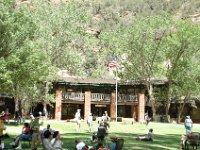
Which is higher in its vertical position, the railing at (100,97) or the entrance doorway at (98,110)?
the railing at (100,97)

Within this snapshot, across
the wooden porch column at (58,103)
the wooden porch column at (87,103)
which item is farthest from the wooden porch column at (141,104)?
the wooden porch column at (58,103)

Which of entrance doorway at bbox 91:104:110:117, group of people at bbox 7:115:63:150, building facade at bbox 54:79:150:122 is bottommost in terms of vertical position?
group of people at bbox 7:115:63:150

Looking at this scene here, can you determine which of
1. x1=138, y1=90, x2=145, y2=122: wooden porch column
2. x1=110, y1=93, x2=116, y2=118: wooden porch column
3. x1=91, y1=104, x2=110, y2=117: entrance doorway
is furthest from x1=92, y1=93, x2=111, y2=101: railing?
x1=138, y1=90, x2=145, y2=122: wooden porch column

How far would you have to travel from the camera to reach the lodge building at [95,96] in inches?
2312

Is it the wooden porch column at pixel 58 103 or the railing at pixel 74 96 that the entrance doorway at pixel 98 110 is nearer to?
the railing at pixel 74 96

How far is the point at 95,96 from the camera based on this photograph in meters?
61.1

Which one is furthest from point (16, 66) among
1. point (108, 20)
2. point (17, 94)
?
point (108, 20)

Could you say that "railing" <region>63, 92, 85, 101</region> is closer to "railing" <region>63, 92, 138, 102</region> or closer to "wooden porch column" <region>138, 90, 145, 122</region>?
"railing" <region>63, 92, 138, 102</region>

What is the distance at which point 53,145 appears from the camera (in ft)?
50.9

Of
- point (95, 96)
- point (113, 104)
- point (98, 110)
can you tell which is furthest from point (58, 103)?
point (98, 110)

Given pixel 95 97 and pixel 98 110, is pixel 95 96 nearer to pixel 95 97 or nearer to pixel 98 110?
pixel 95 97

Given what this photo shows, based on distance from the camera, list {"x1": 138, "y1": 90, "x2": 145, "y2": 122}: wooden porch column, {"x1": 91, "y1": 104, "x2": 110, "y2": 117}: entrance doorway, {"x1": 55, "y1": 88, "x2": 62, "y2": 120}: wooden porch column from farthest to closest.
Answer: {"x1": 91, "y1": 104, "x2": 110, "y2": 117}: entrance doorway, {"x1": 138, "y1": 90, "x2": 145, "y2": 122}: wooden porch column, {"x1": 55, "y1": 88, "x2": 62, "y2": 120}: wooden porch column

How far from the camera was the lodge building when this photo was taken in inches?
2312

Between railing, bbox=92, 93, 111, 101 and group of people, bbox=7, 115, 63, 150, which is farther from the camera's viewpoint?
railing, bbox=92, 93, 111, 101
